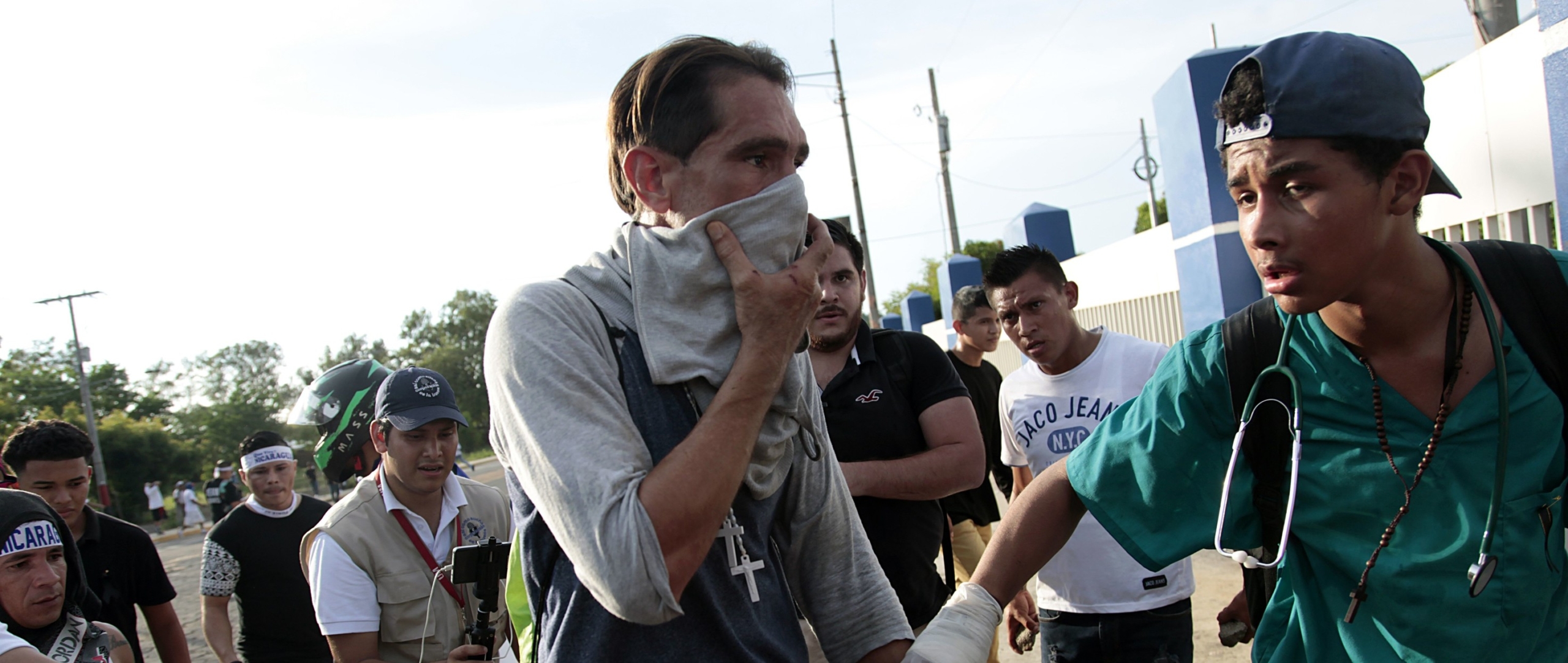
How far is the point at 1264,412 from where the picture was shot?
1.69 m

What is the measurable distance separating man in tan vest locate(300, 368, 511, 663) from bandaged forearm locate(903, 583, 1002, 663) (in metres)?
1.57

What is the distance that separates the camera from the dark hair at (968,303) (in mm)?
6238

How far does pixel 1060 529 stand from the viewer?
1884 millimetres

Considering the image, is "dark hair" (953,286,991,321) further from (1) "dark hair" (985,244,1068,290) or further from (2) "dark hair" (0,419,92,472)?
(2) "dark hair" (0,419,92,472)

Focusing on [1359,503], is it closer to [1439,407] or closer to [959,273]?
[1439,407]

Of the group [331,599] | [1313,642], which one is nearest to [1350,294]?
[1313,642]

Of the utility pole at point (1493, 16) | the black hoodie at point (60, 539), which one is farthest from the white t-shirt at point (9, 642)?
the utility pole at point (1493, 16)

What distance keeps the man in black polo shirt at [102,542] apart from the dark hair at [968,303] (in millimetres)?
4514

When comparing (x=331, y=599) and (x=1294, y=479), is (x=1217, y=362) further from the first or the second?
(x=331, y=599)

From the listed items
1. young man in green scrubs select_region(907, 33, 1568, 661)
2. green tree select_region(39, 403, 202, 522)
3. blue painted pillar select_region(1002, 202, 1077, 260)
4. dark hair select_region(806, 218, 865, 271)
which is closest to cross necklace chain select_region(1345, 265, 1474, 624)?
young man in green scrubs select_region(907, 33, 1568, 661)

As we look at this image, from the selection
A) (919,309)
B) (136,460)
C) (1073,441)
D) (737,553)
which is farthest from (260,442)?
(136,460)

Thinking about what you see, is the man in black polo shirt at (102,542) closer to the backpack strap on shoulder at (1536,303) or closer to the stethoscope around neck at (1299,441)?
the stethoscope around neck at (1299,441)

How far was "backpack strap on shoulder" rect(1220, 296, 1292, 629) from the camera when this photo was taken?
169cm

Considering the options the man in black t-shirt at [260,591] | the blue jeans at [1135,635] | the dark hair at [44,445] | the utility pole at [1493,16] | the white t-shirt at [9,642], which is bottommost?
the blue jeans at [1135,635]
